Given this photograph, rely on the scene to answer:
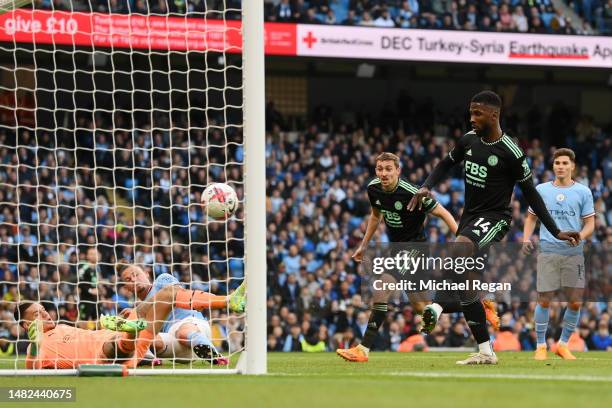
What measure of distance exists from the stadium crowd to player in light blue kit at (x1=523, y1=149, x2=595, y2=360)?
18.6 feet

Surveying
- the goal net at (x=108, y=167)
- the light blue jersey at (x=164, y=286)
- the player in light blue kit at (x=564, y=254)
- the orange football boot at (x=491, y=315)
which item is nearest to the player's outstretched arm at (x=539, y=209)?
the orange football boot at (x=491, y=315)

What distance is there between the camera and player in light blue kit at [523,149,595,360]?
36.4 ft

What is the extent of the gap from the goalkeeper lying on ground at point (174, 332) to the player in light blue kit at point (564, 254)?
11.5 feet

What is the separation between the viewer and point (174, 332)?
980 cm

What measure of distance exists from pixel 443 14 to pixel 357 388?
62.0 ft

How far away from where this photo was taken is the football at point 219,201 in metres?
9.33

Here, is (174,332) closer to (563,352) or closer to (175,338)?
(175,338)

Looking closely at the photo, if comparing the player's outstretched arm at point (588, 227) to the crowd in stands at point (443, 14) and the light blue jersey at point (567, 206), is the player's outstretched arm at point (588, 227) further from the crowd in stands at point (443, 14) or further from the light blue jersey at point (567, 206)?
the crowd in stands at point (443, 14)

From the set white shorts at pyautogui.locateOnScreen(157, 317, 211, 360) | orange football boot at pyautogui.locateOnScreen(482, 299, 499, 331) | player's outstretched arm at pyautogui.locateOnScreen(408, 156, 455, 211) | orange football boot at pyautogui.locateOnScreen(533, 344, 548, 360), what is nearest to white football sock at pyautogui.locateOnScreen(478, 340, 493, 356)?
orange football boot at pyautogui.locateOnScreen(482, 299, 499, 331)

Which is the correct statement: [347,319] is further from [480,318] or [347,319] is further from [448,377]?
[448,377]

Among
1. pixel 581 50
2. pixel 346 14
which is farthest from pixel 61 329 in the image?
pixel 581 50

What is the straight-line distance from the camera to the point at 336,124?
25484 mm

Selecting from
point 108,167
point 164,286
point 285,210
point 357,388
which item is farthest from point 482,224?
point 285,210

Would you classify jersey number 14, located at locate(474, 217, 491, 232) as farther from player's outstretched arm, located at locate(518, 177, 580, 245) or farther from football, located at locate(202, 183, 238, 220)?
football, located at locate(202, 183, 238, 220)
